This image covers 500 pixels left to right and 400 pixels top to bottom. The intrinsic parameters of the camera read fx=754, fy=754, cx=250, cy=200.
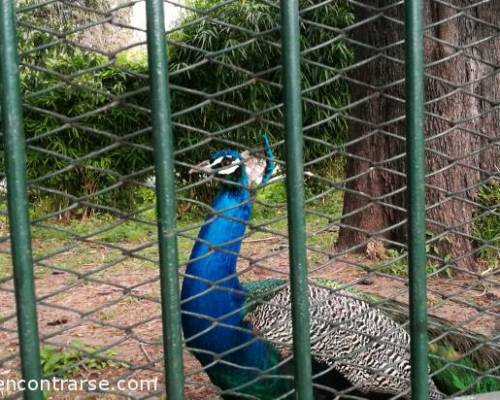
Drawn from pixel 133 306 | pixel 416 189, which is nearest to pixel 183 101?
pixel 133 306

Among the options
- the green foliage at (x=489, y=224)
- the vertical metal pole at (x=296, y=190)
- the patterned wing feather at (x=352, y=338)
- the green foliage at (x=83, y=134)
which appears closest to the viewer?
the vertical metal pole at (x=296, y=190)

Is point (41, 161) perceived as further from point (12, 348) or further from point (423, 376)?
point (423, 376)

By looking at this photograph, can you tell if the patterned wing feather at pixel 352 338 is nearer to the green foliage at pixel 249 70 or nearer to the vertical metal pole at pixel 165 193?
the vertical metal pole at pixel 165 193

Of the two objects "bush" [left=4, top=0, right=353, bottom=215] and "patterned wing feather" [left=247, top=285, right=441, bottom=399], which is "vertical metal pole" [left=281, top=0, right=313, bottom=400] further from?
"bush" [left=4, top=0, right=353, bottom=215]

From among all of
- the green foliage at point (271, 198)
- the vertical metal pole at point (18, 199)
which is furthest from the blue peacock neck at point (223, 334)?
the green foliage at point (271, 198)

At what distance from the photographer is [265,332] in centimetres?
285

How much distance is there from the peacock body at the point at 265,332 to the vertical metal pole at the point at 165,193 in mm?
1188

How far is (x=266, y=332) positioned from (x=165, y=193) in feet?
5.01

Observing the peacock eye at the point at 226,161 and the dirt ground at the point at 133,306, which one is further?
the dirt ground at the point at 133,306

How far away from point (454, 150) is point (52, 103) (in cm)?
503

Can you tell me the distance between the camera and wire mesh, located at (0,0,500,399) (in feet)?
5.12

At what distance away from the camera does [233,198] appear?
3121mm

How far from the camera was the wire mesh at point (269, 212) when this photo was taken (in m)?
1.56

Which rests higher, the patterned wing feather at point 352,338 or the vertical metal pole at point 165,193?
the vertical metal pole at point 165,193
